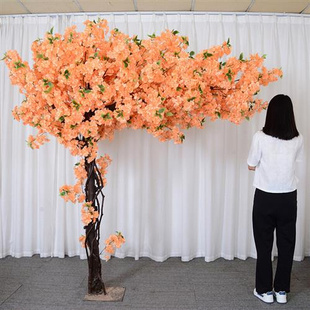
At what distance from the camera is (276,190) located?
6.98ft

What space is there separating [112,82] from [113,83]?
11 mm

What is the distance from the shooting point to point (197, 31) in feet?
9.88

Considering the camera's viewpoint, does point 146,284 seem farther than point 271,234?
Yes

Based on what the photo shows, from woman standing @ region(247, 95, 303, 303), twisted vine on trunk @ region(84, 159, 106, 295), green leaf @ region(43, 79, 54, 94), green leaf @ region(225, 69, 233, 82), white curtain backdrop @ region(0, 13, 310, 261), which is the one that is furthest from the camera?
white curtain backdrop @ region(0, 13, 310, 261)

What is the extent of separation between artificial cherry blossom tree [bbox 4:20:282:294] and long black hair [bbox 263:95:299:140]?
9.1 inches

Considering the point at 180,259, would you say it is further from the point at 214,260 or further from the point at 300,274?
the point at 300,274

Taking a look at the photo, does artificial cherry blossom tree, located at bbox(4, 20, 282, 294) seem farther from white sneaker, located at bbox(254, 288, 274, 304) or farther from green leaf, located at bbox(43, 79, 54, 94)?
white sneaker, located at bbox(254, 288, 274, 304)

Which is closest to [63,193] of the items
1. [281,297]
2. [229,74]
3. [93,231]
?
[93,231]

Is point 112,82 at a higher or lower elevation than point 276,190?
higher

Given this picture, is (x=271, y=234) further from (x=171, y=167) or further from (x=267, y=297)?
(x=171, y=167)

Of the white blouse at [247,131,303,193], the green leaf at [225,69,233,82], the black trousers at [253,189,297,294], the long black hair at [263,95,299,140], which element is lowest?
the black trousers at [253,189,297,294]

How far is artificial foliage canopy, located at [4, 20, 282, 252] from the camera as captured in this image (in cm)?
180

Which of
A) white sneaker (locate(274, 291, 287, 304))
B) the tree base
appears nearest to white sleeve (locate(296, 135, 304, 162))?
white sneaker (locate(274, 291, 287, 304))

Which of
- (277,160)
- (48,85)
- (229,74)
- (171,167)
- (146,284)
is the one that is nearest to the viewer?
(48,85)
